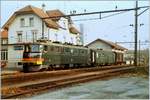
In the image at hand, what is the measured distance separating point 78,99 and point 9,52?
3421 cm

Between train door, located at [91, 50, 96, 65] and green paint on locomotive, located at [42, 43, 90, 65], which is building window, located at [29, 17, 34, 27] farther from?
green paint on locomotive, located at [42, 43, 90, 65]

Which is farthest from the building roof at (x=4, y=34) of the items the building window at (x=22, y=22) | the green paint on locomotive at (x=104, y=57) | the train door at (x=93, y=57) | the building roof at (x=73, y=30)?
the train door at (x=93, y=57)

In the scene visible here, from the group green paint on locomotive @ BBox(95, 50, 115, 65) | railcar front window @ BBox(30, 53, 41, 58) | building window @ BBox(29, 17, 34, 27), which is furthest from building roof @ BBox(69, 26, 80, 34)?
railcar front window @ BBox(30, 53, 41, 58)

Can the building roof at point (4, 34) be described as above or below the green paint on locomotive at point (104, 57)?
above

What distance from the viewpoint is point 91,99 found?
12.9 meters

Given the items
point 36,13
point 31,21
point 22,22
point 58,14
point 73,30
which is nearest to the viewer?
point 36,13

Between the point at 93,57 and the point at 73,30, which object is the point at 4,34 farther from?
the point at 93,57

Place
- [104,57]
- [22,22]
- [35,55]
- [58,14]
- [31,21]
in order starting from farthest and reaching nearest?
[58,14]
[22,22]
[31,21]
[104,57]
[35,55]

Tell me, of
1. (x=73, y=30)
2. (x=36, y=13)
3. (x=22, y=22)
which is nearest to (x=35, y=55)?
(x=36, y=13)

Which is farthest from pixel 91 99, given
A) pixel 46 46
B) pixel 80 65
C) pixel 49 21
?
pixel 49 21

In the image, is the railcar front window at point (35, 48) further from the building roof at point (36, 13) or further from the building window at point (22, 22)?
the building window at point (22, 22)

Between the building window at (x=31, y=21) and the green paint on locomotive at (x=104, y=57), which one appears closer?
the green paint on locomotive at (x=104, y=57)

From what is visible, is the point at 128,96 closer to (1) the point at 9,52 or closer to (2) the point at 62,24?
(1) the point at 9,52

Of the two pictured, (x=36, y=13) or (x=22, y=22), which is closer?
(x=36, y=13)
